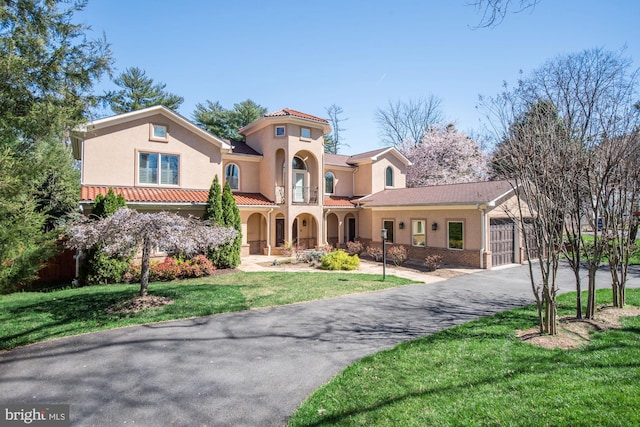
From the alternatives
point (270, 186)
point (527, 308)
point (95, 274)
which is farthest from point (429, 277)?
point (95, 274)

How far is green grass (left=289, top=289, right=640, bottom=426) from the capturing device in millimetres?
3857

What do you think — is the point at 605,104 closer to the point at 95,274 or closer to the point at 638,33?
the point at 638,33

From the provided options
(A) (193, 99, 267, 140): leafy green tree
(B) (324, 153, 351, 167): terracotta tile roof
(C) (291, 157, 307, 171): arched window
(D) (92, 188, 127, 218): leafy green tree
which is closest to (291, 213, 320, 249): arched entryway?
(C) (291, 157, 307, 171): arched window

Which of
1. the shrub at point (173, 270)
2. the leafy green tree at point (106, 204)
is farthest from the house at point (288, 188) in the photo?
the shrub at point (173, 270)

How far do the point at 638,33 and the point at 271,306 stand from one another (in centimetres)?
1111

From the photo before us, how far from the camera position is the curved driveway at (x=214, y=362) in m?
4.46

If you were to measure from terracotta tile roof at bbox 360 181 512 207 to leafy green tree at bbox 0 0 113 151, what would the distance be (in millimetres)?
16282

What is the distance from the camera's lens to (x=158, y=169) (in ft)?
58.0

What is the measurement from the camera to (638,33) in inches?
282

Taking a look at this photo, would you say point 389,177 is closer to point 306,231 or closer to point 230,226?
point 306,231

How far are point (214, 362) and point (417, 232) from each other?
644 inches

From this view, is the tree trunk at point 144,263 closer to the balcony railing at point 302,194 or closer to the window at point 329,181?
the balcony railing at point 302,194

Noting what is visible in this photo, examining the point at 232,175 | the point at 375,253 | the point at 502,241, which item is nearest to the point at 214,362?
the point at 375,253

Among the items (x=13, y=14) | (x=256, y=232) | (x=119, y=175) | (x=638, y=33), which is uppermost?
(x=13, y=14)
